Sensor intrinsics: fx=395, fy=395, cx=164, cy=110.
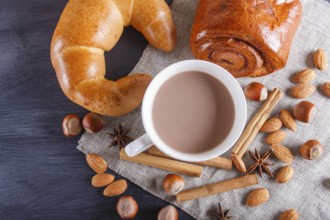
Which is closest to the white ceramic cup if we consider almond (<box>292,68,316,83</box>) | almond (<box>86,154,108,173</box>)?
almond (<box>86,154,108,173</box>)

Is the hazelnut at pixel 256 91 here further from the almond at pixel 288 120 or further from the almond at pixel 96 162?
the almond at pixel 96 162

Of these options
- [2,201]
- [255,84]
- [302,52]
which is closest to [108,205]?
[2,201]

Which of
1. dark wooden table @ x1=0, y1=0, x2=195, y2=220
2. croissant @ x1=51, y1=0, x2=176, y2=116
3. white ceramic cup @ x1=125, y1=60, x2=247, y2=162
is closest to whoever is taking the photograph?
white ceramic cup @ x1=125, y1=60, x2=247, y2=162

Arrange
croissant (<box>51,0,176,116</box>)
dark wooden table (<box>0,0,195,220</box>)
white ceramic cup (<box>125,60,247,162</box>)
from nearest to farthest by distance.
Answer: white ceramic cup (<box>125,60,247,162</box>)
croissant (<box>51,0,176,116</box>)
dark wooden table (<box>0,0,195,220</box>)

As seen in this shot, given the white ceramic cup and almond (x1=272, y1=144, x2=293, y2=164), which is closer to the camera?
the white ceramic cup

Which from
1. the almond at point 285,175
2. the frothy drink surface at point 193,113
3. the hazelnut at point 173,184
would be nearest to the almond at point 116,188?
the hazelnut at point 173,184

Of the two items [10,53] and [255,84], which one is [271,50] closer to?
[255,84]

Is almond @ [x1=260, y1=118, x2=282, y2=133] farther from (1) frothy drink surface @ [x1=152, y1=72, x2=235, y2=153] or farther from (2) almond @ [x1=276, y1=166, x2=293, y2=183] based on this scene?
(1) frothy drink surface @ [x1=152, y1=72, x2=235, y2=153]
